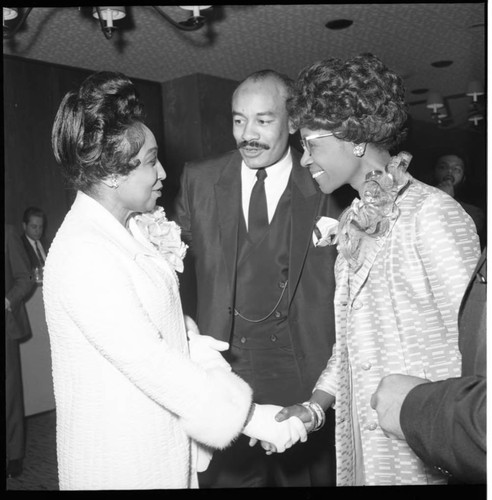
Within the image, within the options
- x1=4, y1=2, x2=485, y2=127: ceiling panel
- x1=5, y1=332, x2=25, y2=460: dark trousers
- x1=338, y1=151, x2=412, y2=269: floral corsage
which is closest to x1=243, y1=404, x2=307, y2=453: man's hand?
x1=338, y1=151, x2=412, y2=269: floral corsage

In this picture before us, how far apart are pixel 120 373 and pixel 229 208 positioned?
3.56 ft

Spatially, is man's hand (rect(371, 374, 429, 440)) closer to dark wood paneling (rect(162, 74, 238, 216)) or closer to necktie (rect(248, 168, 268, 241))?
necktie (rect(248, 168, 268, 241))

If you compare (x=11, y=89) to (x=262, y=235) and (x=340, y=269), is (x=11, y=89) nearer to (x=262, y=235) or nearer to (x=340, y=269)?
(x=262, y=235)

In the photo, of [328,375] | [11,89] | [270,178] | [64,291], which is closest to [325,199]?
[270,178]

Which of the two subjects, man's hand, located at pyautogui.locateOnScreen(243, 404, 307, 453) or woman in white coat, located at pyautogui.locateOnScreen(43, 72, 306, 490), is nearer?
woman in white coat, located at pyautogui.locateOnScreen(43, 72, 306, 490)

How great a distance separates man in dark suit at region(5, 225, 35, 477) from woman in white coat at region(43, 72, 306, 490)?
5.18ft

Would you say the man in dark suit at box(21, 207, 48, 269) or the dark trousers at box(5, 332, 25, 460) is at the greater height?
the man in dark suit at box(21, 207, 48, 269)

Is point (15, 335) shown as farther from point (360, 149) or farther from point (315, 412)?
point (360, 149)

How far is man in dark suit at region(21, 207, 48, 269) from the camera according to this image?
3.41 metres

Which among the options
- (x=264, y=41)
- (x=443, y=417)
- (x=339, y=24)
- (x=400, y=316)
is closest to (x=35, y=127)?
(x=264, y=41)

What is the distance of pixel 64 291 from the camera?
4.82 ft

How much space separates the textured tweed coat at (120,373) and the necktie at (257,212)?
83 cm

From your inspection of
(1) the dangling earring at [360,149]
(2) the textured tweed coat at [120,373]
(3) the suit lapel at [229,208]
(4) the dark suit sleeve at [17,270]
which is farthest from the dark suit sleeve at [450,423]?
(4) the dark suit sleeve at [17,270]

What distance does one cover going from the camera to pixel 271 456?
2482 mm
